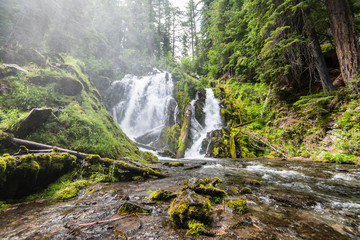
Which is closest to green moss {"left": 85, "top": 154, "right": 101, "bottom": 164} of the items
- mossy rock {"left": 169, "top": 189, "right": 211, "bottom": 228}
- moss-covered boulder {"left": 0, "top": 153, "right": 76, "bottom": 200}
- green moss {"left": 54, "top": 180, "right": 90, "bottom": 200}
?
moss-covered boulder {"left": 0, "top": 153, "right": 76, "bottom": 200}

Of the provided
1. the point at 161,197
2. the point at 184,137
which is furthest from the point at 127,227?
the point at 184,137

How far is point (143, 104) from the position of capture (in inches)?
731

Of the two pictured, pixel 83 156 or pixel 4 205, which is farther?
pixel 83 156

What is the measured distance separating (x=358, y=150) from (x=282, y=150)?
2.70 metres

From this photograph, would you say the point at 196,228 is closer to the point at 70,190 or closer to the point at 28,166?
the point at 70,190

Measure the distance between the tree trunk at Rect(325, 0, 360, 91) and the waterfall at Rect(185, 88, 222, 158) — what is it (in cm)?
793

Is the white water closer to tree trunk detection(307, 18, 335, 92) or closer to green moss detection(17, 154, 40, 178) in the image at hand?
tree trunk detection(307, 18, 335, 92)

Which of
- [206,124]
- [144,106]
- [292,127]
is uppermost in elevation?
[144,106]

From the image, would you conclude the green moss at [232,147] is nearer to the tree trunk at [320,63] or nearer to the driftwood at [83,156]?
the tree trunk at [320,63]

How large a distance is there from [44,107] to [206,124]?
11250 millimetres

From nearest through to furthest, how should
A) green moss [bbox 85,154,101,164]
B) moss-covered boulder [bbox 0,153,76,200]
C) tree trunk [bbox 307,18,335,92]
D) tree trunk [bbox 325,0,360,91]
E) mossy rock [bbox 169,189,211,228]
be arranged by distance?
mossy rock [bbox 169,189,211,228] → moss-covered boulder [bbox 0,153,76,200] → green moss [bbox 85,154,101,164] → tree trunk [bbox 325,0,360,91] → tree trunk [bbox 307,18,335,92]

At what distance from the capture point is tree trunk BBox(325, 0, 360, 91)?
5637 millimetres

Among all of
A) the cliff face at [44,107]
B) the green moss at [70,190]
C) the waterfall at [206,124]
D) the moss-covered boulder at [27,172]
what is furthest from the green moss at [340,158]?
the moss-covered boulder at [27,172]

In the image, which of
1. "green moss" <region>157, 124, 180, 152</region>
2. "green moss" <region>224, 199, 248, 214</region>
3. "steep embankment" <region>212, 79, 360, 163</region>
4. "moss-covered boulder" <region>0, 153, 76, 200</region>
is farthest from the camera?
"green moss" <region>157, 124, 180, 152</region>
